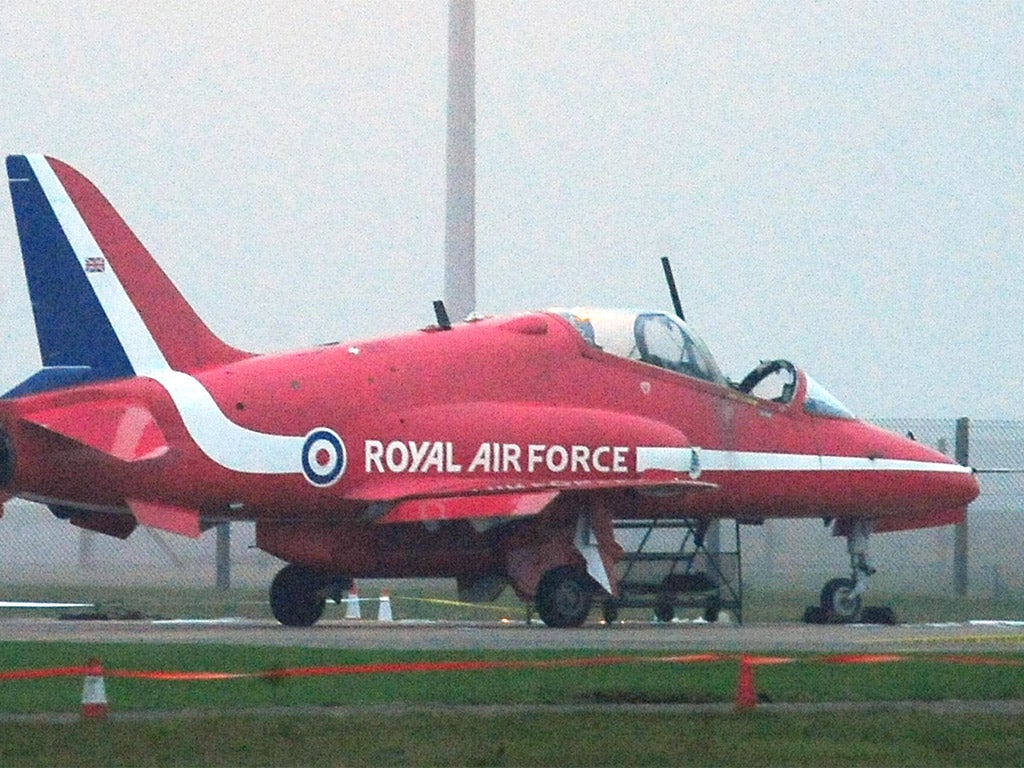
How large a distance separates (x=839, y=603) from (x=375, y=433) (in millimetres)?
6804

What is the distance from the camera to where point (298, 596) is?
26344 mm

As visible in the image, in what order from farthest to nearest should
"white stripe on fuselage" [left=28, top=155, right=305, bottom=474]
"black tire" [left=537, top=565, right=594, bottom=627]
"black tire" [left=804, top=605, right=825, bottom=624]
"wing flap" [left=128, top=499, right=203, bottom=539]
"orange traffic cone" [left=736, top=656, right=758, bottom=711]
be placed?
1. "black tire" [left=804, top=605, right=825, bottom=624]
2. "black tire" [left=537, top=565, right=594, bottom=627]
3. "white stripe on fuselage" [left=28, top=155, right=305, bottom=474]
4. "wing flap" [left=128, top=499, right=203, bottom=539]
5. "orange traffic cone" [left=736, top=656, right=758, bottom=711]

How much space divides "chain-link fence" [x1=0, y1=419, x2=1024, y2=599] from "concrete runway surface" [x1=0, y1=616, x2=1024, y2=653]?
20.7ft

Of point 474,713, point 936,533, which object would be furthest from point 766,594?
point 474,713

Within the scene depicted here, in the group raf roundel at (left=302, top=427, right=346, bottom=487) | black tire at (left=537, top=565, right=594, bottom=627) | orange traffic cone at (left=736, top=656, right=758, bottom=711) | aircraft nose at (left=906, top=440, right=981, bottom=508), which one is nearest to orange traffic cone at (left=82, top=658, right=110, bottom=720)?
orange traffic cone at (left=736, top=656, right=758, bottom=711)

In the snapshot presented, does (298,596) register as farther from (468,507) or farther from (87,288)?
(87,288)

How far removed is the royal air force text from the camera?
25297mm

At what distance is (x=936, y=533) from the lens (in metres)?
35.7

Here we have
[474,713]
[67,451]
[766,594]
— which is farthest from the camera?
[766,594]

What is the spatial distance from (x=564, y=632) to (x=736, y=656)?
4948 mm

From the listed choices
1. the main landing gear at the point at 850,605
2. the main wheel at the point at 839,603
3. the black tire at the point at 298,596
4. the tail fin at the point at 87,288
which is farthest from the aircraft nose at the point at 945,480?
the tail fin at the point at 87,288

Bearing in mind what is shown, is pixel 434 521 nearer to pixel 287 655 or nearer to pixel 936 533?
pixel 287 655

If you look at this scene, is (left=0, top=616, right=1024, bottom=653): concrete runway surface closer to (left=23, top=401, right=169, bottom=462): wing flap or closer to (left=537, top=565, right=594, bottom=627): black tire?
(left=537, top=565, right=594, bottom=627): black tire

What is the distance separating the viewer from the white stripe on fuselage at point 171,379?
2414 centimetres
